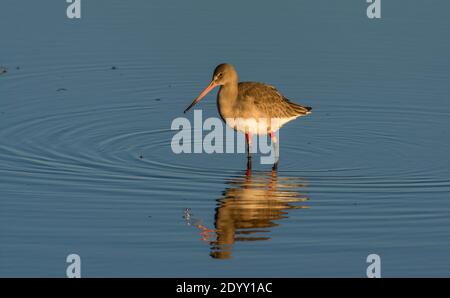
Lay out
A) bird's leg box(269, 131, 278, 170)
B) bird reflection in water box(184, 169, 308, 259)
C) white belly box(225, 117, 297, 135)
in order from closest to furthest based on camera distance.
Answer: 1. bird reflection in water box(184, 169, 308, 259)
2. bird's leg box(269, 131, 278, 170)
3. white belly box(225, 117, 297, 135)

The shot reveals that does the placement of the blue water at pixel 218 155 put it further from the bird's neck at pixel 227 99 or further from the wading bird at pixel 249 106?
the bird's neck at pixel 227 99

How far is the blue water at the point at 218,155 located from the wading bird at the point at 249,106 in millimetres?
410

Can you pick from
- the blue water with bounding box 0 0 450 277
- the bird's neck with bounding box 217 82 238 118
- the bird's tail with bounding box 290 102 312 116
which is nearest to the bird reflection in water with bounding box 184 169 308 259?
the blue water with bounding box 0 0 450 277

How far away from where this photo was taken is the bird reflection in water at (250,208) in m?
10.9

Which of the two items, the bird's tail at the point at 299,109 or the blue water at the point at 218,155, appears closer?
the blue water at the point at 218,155

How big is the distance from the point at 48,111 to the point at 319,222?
5871 millimetres

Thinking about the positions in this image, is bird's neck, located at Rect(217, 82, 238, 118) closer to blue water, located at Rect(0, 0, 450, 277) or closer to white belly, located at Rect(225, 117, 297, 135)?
white belly, located at Rect(225, 117, 297, 135)

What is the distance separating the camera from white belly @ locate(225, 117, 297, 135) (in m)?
14.4

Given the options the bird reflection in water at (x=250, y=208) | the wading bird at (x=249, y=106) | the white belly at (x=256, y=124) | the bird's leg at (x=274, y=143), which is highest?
the wading bird at (x=249, y=106)

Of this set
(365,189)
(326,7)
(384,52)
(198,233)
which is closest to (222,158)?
(365,189)

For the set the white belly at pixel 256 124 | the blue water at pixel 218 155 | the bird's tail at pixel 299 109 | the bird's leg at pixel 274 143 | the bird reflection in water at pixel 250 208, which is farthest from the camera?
the bird's tail at pixel 299 109

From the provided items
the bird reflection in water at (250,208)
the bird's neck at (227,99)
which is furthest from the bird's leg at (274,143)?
the bird's neck at (227,99)

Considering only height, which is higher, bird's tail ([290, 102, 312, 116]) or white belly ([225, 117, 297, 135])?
bird's tail ([290, 102, 312, 116])

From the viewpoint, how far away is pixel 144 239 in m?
10.8
